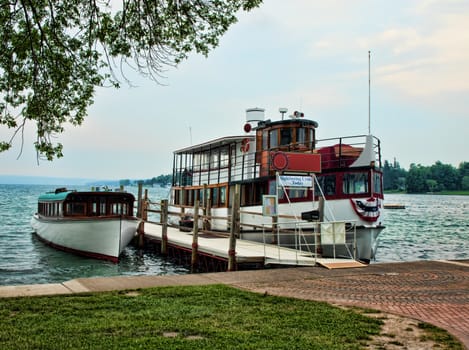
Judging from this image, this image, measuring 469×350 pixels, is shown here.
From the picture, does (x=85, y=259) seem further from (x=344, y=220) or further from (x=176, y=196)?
(x=344, y=220)

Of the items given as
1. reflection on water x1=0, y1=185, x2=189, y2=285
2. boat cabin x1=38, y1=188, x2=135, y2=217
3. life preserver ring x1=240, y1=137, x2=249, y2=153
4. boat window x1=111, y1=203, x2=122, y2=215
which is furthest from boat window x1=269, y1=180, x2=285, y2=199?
boat window x1=111, y1=203, x2=122, y2=215

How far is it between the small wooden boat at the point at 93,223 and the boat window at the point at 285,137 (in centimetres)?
774

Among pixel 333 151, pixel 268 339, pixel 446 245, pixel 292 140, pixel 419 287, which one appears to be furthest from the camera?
pixel 446 245

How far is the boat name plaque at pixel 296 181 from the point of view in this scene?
58.9 feet

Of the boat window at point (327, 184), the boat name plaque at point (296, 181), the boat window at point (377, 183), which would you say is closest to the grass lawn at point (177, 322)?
the boat name plaque at point (296, 181)

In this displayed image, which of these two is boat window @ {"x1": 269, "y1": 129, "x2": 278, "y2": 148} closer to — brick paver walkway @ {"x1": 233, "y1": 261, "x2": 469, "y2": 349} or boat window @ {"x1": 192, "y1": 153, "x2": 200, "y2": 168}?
boat window @ {"x1": 192, "y1": 153, "x2": 200, "y2": 168}

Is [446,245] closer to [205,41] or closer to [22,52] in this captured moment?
[205,41]

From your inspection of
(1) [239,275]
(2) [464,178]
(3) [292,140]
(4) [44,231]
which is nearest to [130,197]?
(4) [44,231]

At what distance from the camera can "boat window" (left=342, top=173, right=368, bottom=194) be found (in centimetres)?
1869

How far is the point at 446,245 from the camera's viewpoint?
3509cm

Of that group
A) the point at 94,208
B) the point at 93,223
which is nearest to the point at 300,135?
the point at 93,223

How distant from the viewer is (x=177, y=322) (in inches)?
270

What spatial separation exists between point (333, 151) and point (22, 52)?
1351 centimetres

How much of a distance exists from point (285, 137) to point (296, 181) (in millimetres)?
4355
